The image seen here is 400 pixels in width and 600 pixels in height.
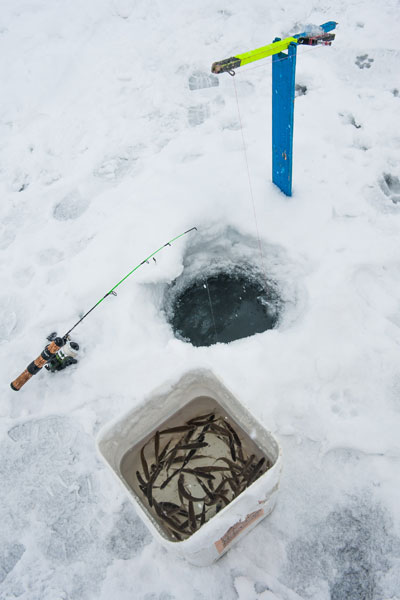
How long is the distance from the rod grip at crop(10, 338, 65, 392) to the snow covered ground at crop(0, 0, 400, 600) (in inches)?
7.4

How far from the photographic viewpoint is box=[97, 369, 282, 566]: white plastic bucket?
1.81 metres

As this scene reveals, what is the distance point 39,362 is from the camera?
9.21 feet

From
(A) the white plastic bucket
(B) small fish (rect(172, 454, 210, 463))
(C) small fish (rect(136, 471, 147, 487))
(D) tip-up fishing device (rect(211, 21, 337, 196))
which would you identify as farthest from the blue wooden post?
(C) small fish (rect(136, 471, 147, 487))

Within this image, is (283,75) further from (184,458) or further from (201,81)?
(184,458)

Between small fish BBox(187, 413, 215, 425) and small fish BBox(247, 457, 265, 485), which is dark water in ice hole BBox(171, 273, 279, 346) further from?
small fish BBox(247, 457, 265, 485)

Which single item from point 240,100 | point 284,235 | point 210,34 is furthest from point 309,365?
point 210,34

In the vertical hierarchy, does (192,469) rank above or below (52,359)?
below

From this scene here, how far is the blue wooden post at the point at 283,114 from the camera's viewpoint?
3043mm

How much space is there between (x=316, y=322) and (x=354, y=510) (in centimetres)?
130

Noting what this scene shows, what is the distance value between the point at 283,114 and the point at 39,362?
9.16 ft

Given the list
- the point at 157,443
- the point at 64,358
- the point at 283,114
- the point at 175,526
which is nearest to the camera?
the point at 175,526

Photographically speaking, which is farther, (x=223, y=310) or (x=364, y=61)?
(x=364, y=61)

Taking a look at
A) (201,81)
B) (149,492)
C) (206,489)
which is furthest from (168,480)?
(201,81)

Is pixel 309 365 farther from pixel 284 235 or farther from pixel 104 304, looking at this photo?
pixel 104 304
